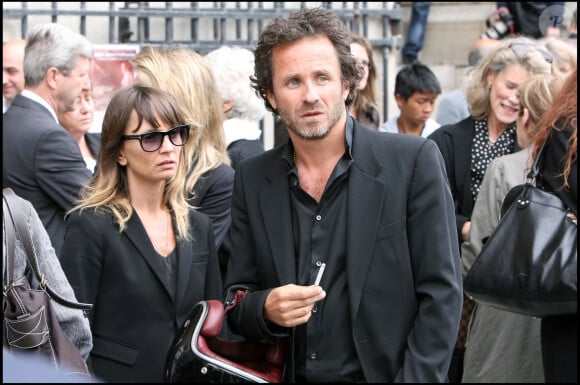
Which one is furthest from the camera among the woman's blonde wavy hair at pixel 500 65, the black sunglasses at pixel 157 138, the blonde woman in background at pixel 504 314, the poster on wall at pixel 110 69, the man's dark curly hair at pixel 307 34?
the poster on wall at pixel 110 69

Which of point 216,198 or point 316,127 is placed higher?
point 316,127

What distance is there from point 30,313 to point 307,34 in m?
1.33

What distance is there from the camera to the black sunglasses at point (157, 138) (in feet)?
14.5

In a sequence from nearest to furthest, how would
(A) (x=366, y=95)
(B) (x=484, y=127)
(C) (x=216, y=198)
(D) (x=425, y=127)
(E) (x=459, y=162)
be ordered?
(C) (x=216, y=198)
(E) (x=459, y=162)
(B) (x=484, y=127)
(A) (x=366, y=95)
(D) (x=425, y=127)

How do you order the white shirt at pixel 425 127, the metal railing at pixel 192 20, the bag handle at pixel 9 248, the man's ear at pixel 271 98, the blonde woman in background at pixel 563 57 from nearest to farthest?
the bag handle at pixel 9 248 < the man's ear at pixel 271 98 < the blonde woman in background at pixel 563 57 < the white shirt at pixel 425 127 < the metal railing at pixel 192 20

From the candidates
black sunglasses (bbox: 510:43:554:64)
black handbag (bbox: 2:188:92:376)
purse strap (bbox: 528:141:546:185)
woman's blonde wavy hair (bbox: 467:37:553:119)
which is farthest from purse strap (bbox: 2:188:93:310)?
black sunglasses (bbox: 510:43:554:64)

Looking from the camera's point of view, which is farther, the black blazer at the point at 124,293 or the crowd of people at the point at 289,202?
the black blazer at the point at 124,293

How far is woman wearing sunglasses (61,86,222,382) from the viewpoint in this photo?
4176 mm

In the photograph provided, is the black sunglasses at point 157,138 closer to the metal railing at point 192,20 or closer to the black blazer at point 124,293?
the black blazer at point 124,293

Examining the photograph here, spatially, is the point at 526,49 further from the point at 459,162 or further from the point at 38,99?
the point at 38,99

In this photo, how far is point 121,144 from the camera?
4.49 m

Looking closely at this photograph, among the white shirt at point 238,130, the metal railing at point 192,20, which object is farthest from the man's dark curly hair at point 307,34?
the metal railing at point 192,20

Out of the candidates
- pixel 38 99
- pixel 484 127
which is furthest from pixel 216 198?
pixel 484 127

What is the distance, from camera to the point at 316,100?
3.53 metres
